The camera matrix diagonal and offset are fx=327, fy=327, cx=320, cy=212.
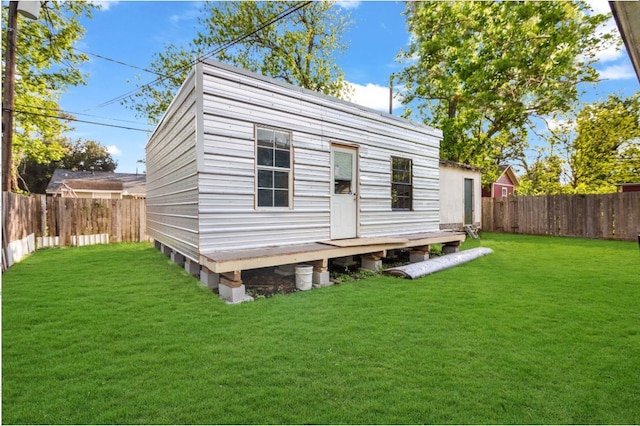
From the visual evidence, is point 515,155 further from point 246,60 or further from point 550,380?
point 550,380

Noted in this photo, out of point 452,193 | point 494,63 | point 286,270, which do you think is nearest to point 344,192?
point 286,270

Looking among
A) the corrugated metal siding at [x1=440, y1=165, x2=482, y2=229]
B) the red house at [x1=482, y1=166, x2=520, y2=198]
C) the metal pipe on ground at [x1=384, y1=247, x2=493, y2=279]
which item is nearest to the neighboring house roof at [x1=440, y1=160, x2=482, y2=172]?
the corrugated metal siding at [x1=440, y1=165, x2=482, y2=229]

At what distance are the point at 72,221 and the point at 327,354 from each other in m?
10.9

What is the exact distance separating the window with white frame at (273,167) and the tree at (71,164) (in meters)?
31.6

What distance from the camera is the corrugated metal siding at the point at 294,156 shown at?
4895 mm

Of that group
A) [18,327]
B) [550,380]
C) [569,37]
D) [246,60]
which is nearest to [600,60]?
[569,37]

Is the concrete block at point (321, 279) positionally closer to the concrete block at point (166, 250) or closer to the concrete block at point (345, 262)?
the concrete block at point (345, 262)

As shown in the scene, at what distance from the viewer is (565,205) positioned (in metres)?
12.3

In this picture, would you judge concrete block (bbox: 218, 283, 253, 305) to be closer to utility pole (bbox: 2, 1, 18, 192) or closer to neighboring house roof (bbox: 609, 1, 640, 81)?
neighboring house roof (bbox: 609, 1, 640, 81)

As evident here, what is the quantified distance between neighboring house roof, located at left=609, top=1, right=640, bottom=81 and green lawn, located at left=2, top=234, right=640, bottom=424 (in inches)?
86.3

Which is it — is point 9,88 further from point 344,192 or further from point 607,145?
point 607,145

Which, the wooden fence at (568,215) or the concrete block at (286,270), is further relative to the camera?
the wooden fence at (568,215)

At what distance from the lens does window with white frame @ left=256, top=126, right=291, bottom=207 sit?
5.45m

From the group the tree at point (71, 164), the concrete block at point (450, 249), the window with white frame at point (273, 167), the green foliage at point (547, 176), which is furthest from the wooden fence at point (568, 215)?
the tree at point (71, 164)
